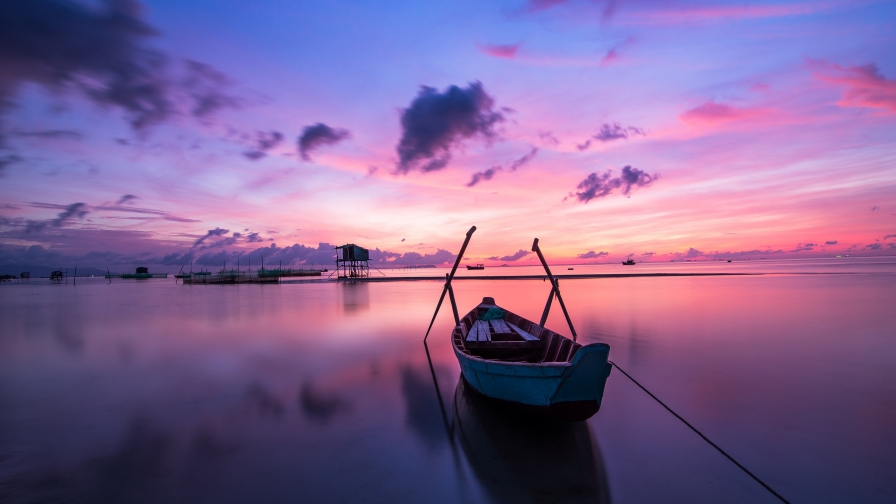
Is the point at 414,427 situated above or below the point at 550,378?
below

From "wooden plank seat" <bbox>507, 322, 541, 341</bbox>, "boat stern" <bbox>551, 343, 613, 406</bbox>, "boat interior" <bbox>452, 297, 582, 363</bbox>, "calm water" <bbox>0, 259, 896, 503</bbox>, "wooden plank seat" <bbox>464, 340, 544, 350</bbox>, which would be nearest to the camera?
"calm water" <bbox>0, 259, 896, 503</bbox>

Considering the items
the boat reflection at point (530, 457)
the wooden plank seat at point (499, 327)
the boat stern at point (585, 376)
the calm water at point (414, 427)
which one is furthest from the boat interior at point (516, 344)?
the boat stern at point (585, 376)

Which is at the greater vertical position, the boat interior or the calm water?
the boat interior

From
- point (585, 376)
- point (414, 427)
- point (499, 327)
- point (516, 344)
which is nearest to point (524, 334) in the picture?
point (516, 344)

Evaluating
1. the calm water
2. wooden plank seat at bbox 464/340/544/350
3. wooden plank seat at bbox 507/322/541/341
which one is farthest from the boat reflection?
wooden plank seat at bbox 507/322/541/341

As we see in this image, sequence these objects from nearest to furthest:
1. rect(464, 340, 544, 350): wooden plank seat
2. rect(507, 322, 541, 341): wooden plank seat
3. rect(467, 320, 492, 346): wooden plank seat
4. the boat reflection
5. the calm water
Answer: the boat reflection
the calm water
rect(464, 340, 544, 350): wooden plank seat
rect(467, 320, 492, 346): wooden plank seat
rect(507, 322, 541, 341): wooden plank seat

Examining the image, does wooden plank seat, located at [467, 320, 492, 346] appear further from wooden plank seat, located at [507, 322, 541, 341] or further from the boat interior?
wooden plank seat, located at [507, 322, 541, 341]

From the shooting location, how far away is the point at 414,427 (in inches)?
304

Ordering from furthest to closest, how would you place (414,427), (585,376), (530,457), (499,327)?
(499,327) → (414,427) → (530,457) → (585,376)

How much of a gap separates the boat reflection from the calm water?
3 cm

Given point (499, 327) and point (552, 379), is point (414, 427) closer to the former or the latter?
point (552, 379)

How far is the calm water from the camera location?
5484mm

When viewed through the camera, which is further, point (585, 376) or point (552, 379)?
point (552, 379)

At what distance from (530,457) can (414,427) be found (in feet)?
8.39
